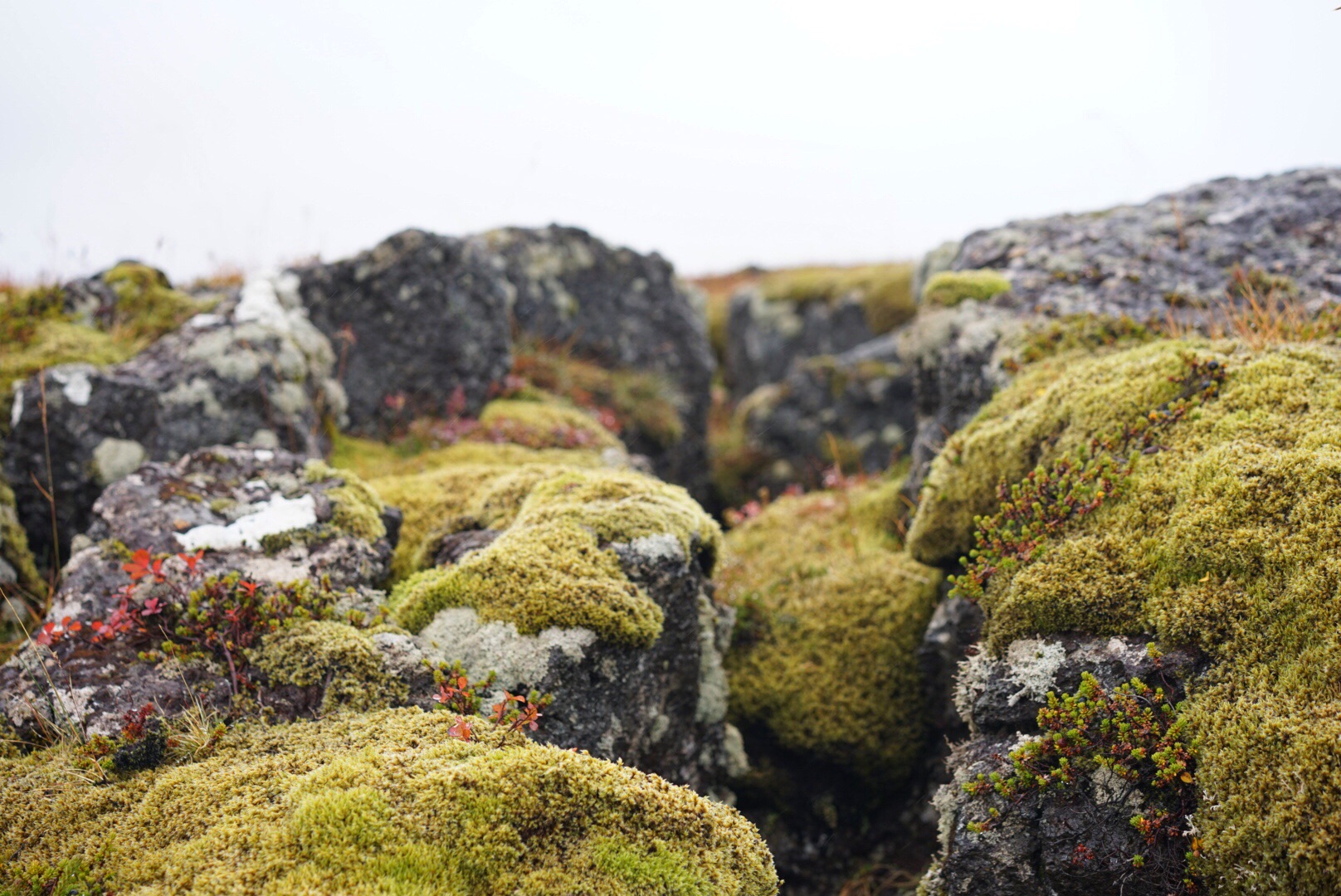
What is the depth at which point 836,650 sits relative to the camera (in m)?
6.99

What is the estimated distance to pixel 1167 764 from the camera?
3736 mm

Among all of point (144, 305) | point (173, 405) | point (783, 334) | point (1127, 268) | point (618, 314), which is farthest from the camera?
point (783, 334)

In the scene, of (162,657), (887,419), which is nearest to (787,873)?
(162,657)

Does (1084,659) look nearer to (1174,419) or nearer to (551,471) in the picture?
(1174,419)

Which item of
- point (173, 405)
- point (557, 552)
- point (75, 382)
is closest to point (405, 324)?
point (173, 405)

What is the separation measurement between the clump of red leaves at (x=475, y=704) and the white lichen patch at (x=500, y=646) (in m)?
0.10

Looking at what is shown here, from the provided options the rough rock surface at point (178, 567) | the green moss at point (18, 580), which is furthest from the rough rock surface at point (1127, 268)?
the green moss at point (18, 580)

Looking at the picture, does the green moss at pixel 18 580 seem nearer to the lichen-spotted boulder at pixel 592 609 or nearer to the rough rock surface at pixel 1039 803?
the lichen-spotted boulder at pixel 592 609

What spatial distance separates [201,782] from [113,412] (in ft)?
17.1

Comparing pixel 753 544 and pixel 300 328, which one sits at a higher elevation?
pixel 300 328

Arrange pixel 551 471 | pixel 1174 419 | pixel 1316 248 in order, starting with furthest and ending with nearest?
pixel 1316 248 < pixel 551 471 < pixel 1174 419

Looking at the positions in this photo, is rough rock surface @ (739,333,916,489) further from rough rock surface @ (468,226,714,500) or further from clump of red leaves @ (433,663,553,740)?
clump of red leaves @ (433,663,553,740)

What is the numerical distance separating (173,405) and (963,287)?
8.66 metres

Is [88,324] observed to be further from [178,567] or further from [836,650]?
[836,650]
